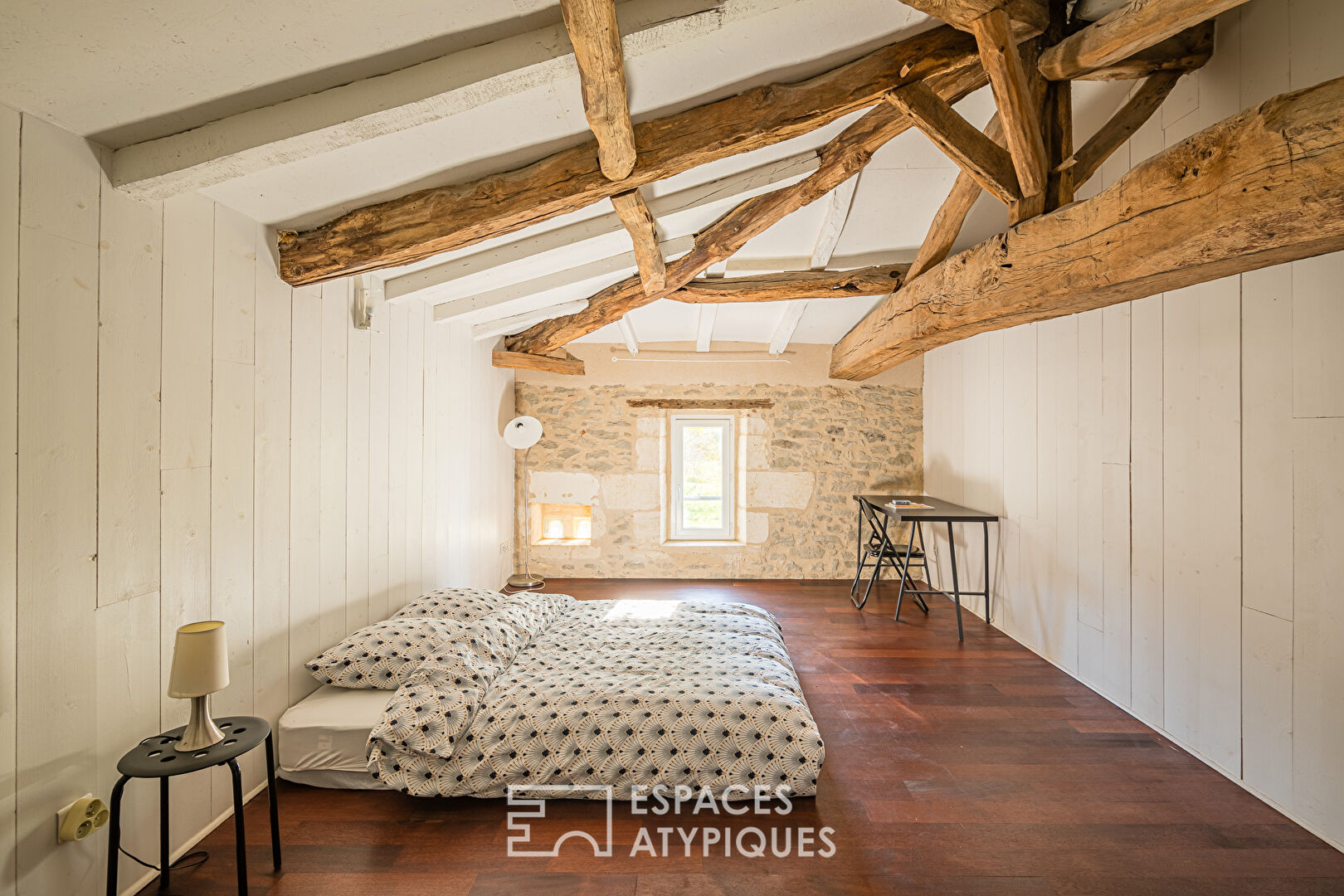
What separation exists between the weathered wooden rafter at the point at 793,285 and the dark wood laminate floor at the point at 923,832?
2.74m

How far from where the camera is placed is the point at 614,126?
2.10 metres

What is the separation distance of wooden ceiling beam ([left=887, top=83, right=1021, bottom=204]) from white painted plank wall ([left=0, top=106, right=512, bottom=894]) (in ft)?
8.44

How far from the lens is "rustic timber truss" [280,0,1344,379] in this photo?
1624mm

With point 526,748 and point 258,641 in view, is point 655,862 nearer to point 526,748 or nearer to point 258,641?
point 526,748

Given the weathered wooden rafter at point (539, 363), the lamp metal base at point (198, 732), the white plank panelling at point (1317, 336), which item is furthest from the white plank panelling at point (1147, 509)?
the weathered wooden rafter at point (539, 363)

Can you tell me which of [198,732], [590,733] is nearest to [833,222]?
[590,733]

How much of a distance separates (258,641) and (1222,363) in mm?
4008

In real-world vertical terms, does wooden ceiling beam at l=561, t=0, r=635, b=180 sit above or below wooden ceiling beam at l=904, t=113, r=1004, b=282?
below

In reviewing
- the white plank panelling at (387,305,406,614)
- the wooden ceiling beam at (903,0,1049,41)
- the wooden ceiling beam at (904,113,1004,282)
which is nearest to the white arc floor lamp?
the white plank panelling at (387,305,406,614)

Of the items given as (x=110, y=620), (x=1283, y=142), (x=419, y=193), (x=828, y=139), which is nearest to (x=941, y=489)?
(x=828, y=139)

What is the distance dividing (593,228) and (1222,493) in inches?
120

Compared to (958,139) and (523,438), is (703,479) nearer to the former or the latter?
(523,438)

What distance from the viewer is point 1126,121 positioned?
2.82 meters

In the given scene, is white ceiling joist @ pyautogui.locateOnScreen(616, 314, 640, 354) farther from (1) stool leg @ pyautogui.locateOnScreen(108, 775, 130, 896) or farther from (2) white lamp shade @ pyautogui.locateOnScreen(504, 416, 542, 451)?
(1) stool leg @ pyautogui.locateOnScreen(108, 775, 130, 896)
